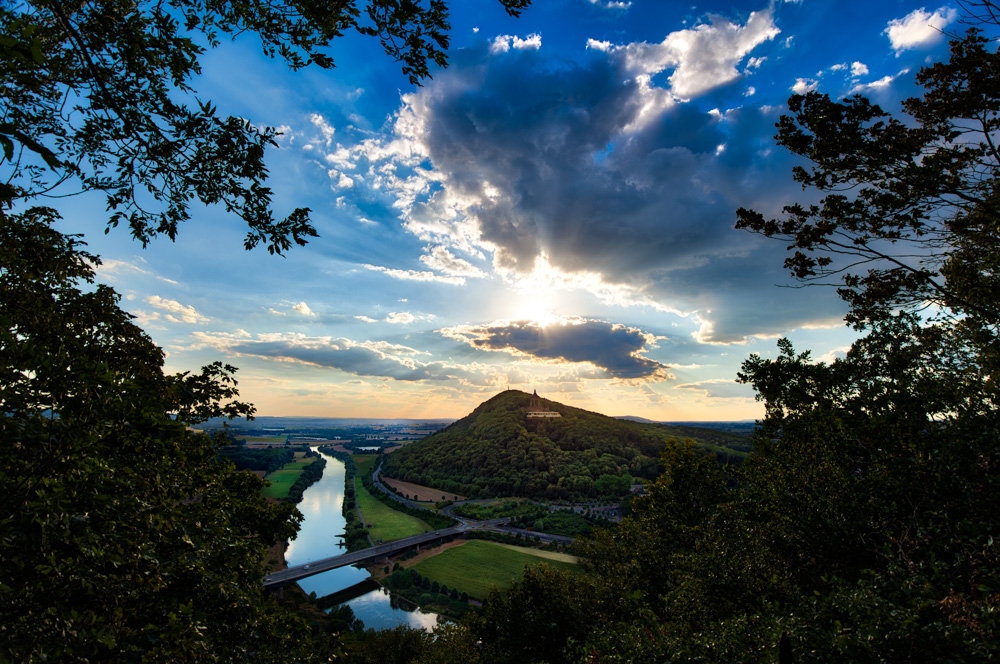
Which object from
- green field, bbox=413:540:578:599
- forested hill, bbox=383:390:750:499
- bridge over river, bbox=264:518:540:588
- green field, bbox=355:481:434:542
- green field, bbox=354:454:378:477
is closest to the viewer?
bridge over river, bbox=264:518:540:588

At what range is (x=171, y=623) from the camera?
13.1 ft

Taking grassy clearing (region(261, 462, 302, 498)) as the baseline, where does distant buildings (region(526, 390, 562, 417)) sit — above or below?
above

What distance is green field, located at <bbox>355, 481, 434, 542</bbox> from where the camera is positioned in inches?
2997

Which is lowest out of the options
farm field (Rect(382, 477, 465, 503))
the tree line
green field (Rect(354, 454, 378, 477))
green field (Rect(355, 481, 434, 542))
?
green field (Rect(354, 454, 378, 477))

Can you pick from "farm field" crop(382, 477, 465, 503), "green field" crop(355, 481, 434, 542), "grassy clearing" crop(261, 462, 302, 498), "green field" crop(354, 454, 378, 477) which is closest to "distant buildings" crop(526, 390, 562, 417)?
"farm field" crop(382, 477, 465, 503)

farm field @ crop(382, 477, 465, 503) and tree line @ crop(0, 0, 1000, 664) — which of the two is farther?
farm field @ crop(382, 477, 465, 503)

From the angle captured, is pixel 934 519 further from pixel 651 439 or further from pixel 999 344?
pixel 651 439

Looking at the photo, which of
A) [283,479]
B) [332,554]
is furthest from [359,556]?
[283,479]

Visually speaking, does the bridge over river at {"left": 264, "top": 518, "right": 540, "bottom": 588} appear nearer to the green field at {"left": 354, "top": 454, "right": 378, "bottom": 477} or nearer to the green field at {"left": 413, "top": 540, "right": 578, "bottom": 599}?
the green field at {"left": 413, "top": 540, "right": 578, "bottom": 599}

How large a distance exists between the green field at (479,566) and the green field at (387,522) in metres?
14.0

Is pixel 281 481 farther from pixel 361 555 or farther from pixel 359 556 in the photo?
pixel 359 556

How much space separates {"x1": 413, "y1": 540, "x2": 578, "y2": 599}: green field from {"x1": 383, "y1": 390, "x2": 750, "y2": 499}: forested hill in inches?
1960

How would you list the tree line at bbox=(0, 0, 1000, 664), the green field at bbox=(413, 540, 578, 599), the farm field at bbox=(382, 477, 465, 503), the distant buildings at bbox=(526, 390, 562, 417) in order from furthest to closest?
the distant buildings at bbox=(526, 390, 562, 417) < the farm field at bbox=(382, 477, 465, 503) < the green field at bbox=(413, 540, 578, 599) < the tree line at bbox=(0, 0, 1000, 664)

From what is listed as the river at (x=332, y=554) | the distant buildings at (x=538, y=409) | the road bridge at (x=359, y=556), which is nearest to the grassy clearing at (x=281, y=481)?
the river at (x=332, y=554)
